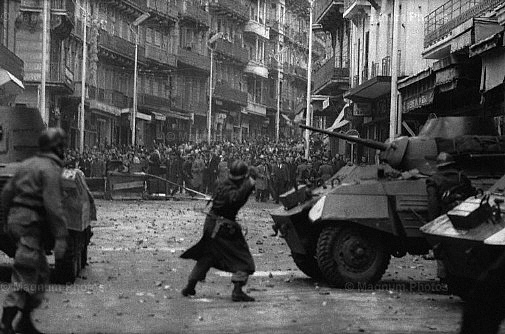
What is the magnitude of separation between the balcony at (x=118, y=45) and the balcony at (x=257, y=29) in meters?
24.2

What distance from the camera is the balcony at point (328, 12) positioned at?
57319mm

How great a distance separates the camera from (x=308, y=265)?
15922 millimetres

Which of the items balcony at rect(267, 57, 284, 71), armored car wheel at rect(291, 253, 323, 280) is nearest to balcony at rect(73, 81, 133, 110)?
balcony at rect(267, 57, 284, 71)

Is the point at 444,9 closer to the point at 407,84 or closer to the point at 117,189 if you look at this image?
the point at 407,84

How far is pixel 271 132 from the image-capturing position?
105 meters

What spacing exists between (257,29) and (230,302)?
85.3m

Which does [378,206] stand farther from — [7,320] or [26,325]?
[7,320]

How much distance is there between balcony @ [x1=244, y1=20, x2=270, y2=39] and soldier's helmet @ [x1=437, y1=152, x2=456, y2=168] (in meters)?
81.5

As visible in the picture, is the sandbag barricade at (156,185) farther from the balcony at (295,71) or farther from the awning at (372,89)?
the balcony at (295,71)

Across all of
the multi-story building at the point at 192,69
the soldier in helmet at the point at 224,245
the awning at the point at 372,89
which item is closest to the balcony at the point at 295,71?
the multi-story building at the point at 192,69

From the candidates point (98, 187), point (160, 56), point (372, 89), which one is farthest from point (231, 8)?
point (98, 187)

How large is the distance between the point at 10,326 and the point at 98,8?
5650cm

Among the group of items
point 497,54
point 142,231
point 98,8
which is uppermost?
point 98,8

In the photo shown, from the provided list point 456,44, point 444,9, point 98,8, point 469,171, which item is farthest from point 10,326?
point 98,8
